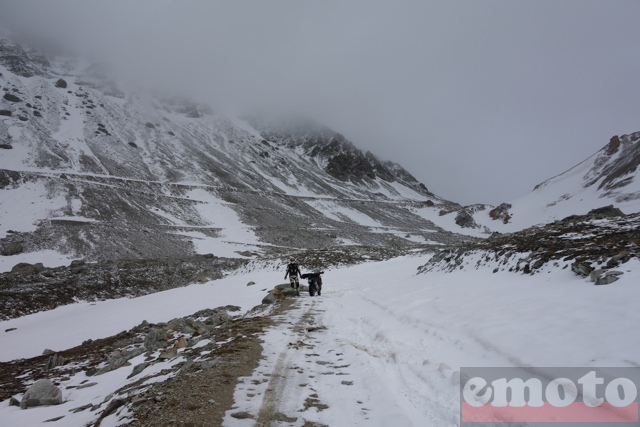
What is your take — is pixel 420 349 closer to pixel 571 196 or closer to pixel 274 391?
pixel 274 391

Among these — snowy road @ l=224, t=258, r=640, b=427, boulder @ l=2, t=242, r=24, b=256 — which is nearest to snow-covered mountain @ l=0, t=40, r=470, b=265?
boulder @ l=2, t=242, r=24, b=256

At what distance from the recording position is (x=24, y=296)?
27.9m

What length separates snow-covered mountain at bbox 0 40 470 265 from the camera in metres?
56.6

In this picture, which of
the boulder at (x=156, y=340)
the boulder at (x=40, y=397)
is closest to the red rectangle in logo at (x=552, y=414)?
the boulder at (x=40, y=397)

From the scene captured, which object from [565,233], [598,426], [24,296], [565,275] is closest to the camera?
[598,426]

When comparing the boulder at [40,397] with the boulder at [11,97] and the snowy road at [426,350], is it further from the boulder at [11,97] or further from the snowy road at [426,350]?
the boulder at [11,97]

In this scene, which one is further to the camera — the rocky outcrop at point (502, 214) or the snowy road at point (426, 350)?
the rocky outcrop at point (502, 214)

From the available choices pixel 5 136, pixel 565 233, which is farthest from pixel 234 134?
pixel 565 233

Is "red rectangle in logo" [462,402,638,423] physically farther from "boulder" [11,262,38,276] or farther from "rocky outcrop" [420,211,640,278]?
"boulder" [11,262,38,276]

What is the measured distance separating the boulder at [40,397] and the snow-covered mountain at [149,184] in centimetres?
4167

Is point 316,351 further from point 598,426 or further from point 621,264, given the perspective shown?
point 621,264

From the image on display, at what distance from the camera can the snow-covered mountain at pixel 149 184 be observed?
5662 cm

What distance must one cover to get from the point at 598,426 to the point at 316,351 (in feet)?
17.9

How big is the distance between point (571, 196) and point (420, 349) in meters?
118
